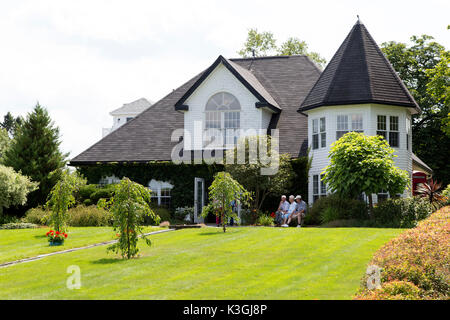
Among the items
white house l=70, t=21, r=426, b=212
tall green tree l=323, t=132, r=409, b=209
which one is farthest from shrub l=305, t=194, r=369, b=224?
white house l=70, t=21, r=426, b=212

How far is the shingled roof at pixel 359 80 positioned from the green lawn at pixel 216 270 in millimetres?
10032

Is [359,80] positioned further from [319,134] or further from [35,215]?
[35,215]

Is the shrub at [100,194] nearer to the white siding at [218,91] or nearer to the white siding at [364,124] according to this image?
the white siding at [218,91]

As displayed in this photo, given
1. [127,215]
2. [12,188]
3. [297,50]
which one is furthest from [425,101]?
[127,215]

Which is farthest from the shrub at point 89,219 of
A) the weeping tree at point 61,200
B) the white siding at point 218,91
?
the weeping tree at point 61,200

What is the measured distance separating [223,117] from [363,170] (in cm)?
1000

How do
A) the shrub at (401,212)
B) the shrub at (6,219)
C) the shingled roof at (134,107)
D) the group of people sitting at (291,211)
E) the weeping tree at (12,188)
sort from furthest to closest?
the shingled roof at (134,107) → the shrub at (6,219) → the weeping tree at (12,188) → the group of people sitting at (291,211) → the shrub at (401,212)

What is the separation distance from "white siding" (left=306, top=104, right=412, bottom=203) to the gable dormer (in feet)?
10.7

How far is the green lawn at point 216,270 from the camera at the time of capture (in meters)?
9.98

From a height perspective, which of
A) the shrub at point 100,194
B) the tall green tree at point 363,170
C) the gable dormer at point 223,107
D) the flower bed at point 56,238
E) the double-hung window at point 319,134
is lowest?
the flower bed at point 56,238

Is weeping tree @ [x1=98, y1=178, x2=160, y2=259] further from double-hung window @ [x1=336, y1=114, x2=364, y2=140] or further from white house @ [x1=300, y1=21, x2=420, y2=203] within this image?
double-hung window @ [x1=336, y1=114, x2=364, y2=140]

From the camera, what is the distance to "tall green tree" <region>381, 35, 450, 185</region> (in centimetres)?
4131
